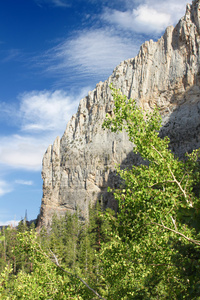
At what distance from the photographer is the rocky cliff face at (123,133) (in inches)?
3435

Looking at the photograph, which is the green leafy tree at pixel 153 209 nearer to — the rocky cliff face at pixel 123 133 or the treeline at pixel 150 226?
the treeline at pixel 150 226

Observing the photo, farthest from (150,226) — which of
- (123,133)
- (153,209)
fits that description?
(123,133)

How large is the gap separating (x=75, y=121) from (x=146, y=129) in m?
106

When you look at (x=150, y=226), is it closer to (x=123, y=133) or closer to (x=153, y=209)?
(x=153, y=209)

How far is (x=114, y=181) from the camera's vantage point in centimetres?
9450

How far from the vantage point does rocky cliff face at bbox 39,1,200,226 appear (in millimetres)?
87250

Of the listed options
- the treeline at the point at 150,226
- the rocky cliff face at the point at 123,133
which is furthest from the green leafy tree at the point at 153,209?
the rocky cliff face at the point at 123,133

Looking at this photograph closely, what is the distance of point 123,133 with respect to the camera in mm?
98562

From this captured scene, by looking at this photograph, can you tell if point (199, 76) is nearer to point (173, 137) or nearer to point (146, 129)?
point (173, 137)

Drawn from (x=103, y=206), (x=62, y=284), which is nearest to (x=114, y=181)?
(x=103, y=206)

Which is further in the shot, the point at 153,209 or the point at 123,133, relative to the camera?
the point at 123,133

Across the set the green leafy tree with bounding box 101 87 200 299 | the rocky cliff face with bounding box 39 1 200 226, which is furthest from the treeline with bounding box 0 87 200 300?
the rocky cliff face with bounding box 39 1 200 226

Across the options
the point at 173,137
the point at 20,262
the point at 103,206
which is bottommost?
the point at 20,262

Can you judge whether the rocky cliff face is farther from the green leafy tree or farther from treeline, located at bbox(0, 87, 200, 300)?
the green leafy tree
